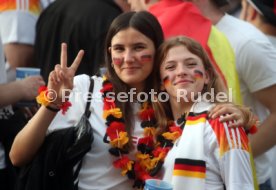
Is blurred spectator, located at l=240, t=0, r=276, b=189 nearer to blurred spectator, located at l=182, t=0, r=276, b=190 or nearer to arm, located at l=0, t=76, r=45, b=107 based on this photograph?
blurred spectator, located at l=182, t=0, r=276, b=190

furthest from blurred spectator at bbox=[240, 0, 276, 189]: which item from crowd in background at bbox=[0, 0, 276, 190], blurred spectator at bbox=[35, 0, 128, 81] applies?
blurred spectator at bbox=[35, 0, 128, 81]

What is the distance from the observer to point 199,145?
2311 mm

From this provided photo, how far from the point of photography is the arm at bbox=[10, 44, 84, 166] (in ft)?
8.16

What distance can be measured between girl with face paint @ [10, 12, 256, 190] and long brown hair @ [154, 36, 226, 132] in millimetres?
29

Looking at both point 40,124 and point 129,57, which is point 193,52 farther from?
point 40,124

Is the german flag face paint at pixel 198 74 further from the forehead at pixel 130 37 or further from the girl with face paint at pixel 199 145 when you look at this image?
the forehead at pixel 130 37

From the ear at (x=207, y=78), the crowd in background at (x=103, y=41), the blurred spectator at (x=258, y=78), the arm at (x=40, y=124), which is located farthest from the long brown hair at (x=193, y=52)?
the blurred spectator at (x=258, y=78)

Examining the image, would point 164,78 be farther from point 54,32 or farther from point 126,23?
point 54,32

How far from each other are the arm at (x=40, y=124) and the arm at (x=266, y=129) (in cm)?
116

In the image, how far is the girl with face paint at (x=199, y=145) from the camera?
7.50ft

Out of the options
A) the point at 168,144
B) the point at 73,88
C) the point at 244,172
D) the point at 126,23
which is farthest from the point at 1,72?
the point at 244,172

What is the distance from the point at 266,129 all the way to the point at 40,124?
1.34 metres

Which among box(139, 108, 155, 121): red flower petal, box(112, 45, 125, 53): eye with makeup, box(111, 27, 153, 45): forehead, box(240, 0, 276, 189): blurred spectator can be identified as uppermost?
box(240, 0, 276, 189): blurred spectator

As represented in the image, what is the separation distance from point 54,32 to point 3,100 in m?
0.64
